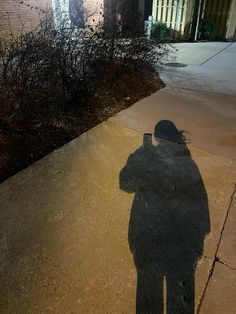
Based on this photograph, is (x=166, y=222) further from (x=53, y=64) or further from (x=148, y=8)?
(x=148, y=8)

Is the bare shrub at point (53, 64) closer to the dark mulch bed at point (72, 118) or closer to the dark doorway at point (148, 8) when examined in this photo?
the dark mulch bed at point (72, 118)

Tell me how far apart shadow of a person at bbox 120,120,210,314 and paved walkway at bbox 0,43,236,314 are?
0.8 inches

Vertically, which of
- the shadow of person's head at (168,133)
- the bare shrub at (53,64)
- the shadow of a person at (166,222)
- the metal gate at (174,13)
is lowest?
the shadow of a person at (166,222)

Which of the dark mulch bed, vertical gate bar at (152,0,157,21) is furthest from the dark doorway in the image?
the dark mulch bed

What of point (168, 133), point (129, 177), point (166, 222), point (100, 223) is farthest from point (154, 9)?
point (100, 223)

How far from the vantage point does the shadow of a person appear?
2.16 m

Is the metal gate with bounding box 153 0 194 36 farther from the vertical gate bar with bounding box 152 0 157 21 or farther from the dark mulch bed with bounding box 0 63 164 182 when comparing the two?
the dark mulch bed with bounding box 0 63 164 182

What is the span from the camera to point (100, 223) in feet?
9.14

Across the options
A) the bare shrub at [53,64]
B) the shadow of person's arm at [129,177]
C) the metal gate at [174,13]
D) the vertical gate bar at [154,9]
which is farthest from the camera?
the vertical gate bar at [154,9]

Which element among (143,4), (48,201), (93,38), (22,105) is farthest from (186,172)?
(143,4)

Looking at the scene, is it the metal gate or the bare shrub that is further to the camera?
the metal gate

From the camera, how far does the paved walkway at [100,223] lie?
2145mm

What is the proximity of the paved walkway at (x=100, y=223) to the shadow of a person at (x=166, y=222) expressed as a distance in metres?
0.02

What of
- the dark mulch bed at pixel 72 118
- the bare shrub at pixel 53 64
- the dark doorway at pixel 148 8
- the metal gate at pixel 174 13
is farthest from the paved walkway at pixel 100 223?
the dark doorway at pixel 148 8
